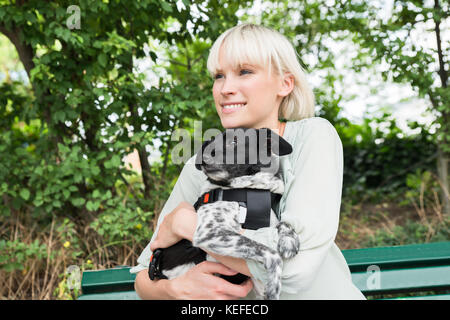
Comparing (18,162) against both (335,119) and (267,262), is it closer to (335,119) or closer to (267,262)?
(267,262)

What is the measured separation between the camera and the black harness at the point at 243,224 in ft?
5.77

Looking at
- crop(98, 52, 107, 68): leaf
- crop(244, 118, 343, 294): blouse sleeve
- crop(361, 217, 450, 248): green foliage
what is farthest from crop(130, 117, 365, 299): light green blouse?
crop(361, 217, 450, 248): green foliage

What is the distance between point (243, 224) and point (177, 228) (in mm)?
280

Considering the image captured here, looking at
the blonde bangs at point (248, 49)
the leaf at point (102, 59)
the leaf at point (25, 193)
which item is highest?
the leaf at point (102, 59)

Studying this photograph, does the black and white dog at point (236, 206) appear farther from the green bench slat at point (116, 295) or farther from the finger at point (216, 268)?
the green bench slat at point (116, 295)

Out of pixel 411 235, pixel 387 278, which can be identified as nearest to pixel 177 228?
pixel 387 278

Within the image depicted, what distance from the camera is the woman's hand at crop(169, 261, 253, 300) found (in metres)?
1.73

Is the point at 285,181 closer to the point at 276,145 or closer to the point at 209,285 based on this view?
the point at 276,145

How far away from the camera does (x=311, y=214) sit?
67.0 inches

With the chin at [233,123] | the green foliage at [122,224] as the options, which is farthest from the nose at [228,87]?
the green foliage at [122,224]

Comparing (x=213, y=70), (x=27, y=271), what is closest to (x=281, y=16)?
(x=213, y=70)

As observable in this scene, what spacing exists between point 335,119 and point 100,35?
12.3ft

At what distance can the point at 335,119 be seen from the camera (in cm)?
662
